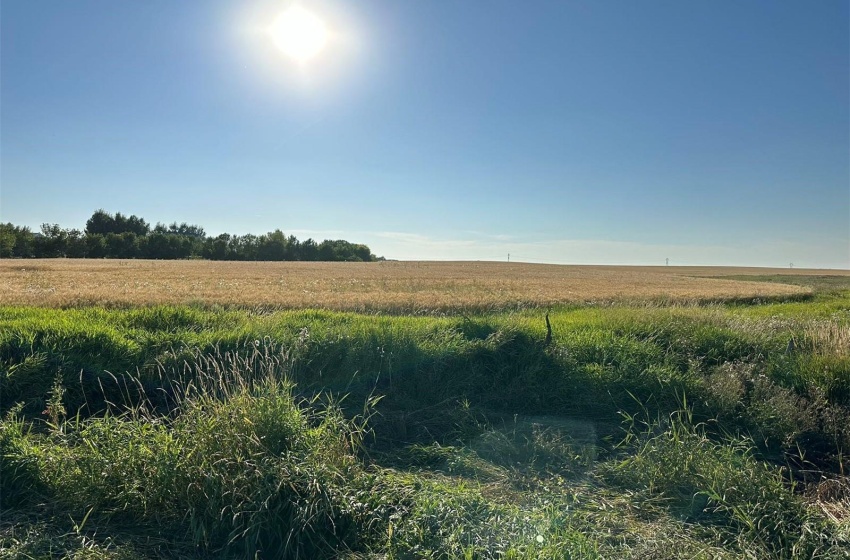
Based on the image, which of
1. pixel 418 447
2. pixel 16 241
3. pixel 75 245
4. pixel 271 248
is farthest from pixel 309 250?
pixel 418 447

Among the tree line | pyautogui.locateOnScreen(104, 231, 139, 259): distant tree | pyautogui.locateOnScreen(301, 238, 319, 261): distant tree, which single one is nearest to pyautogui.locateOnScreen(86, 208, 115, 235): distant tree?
the tree line

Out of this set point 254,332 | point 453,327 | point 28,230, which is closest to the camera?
point 254,332

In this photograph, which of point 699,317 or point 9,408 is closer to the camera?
point 9,408

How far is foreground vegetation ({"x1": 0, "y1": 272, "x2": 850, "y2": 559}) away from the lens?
139 inches

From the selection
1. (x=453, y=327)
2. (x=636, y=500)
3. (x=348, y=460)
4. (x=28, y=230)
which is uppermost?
(x=28, y=230)

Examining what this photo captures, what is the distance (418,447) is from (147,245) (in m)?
88.4

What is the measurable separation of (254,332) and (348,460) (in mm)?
4054

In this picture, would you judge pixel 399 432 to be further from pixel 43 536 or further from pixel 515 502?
pixel 43 536

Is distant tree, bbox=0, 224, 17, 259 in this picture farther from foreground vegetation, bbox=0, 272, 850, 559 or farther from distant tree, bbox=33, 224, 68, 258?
foreground vegetation, bbox=0, 272, 850, 559

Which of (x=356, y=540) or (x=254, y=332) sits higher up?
(x=254, y=332)

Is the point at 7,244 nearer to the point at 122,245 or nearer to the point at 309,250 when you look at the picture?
the point at 122,245

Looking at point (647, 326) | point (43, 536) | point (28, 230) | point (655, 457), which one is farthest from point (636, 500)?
point (28, 230)

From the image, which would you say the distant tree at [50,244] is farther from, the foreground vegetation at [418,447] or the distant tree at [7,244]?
the foreground vegetation at [418,447]

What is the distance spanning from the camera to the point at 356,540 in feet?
11.5
